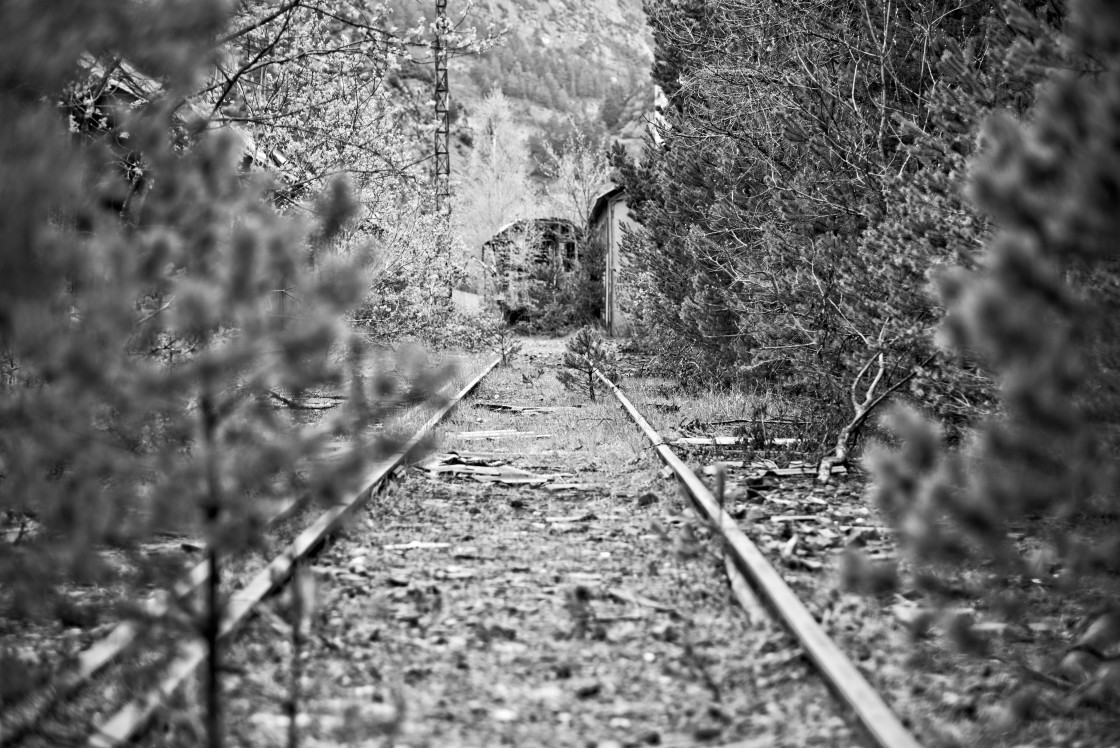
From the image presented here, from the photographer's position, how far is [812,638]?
3.57 metres

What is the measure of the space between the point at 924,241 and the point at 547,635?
13.2 feet

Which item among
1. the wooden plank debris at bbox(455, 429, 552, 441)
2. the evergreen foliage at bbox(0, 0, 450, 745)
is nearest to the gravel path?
the evergreen foliage at bbox(0, 0, 450, 745)

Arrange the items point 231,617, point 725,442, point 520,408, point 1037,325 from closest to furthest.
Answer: point 1037,325 < point 231,617 < point 725,442 < point 520,408

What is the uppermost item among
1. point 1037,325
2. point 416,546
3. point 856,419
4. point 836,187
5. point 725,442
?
point 836,187

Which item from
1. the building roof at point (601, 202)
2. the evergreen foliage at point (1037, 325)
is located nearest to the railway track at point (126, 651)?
the evergreen foliage at point (1037, 325)

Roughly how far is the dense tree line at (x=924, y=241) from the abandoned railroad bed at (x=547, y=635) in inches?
29.3

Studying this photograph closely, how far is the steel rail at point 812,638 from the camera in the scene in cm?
279

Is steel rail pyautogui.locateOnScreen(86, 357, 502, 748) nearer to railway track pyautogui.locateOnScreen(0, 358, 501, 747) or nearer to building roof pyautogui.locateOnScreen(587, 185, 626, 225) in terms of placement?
railway track pyautogui.locateOnScreen(0, 358, 501, 747)

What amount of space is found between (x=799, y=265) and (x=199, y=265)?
830 centimetres

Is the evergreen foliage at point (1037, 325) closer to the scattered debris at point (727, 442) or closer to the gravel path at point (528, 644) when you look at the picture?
the gravel path at point (528, 644)

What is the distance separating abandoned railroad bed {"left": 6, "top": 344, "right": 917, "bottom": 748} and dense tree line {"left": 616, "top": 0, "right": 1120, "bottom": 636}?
744 millimetres

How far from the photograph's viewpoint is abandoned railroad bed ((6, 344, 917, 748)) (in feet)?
10.1

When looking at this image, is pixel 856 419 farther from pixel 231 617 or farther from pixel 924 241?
pixel 231 617

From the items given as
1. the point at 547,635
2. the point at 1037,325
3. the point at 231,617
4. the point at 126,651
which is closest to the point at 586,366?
the point at 547,635
